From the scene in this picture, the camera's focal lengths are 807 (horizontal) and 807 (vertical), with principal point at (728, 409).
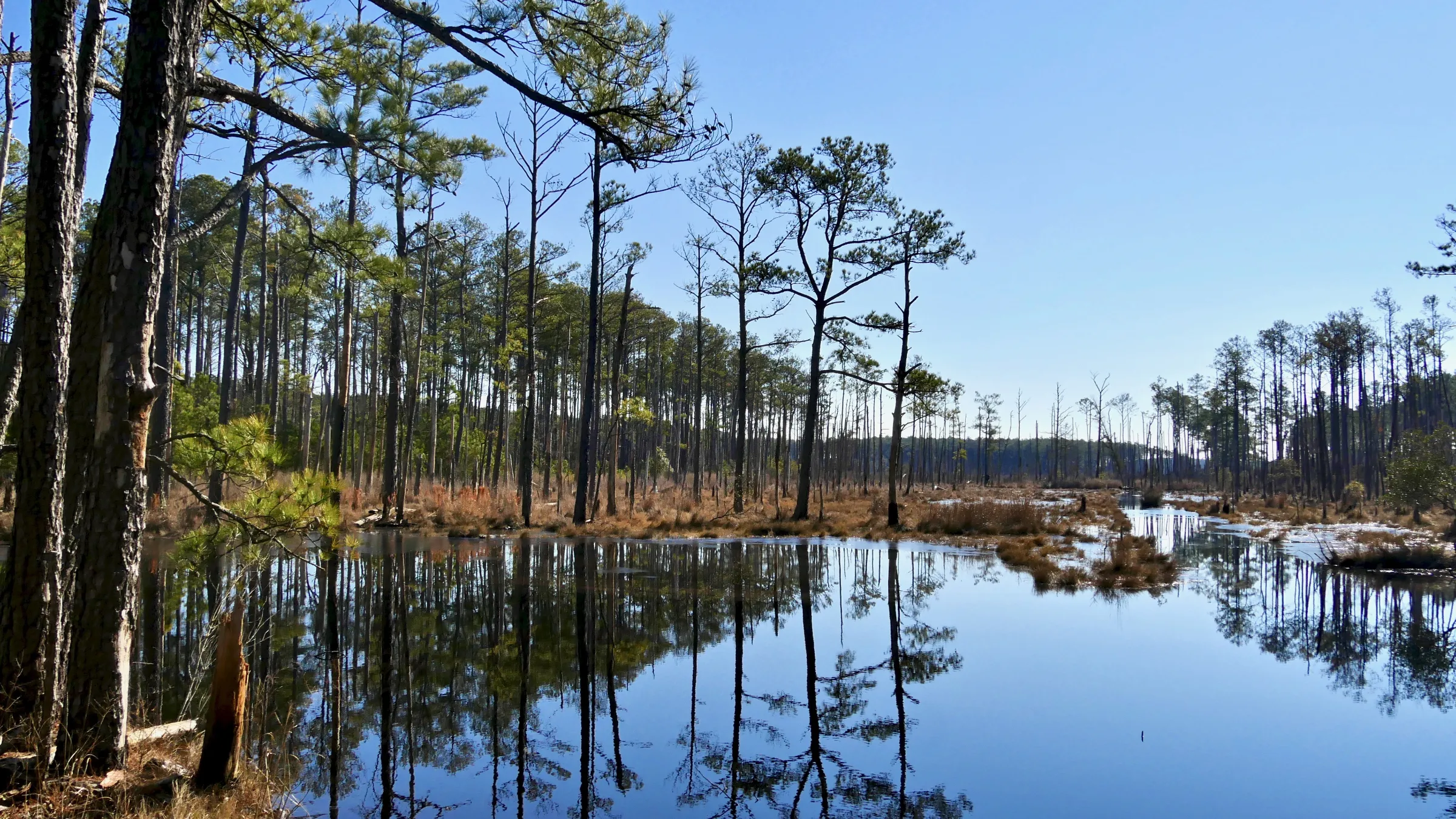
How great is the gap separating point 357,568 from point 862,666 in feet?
31.0

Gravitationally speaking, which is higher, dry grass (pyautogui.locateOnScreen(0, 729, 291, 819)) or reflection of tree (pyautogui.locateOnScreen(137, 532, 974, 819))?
dry grass (pyautogui.locateOnScreen(0, 729, 291, 819))

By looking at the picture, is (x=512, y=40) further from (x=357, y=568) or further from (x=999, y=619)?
(x=357, y=568)

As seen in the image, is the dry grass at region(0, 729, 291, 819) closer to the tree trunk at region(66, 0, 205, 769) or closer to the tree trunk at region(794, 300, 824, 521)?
the tree trunk at region(66, 0, 205, 769)

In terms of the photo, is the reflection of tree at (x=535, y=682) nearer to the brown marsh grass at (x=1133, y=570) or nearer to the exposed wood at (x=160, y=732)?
the exposed wood at (x=160, y=732)

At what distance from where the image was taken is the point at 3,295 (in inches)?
481

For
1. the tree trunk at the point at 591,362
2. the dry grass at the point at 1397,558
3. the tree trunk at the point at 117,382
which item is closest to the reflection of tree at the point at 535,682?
the tree trunk at the point at 117,382

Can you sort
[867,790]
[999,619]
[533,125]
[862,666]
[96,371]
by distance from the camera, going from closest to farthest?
[96,371], [867,790], [862,666], [999,619], [533,125]

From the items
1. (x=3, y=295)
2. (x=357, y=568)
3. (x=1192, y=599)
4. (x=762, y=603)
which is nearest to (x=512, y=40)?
(x=762, y=603)

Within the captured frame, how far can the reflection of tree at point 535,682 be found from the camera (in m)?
5.03

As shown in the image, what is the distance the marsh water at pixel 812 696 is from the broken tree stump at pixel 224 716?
534mm

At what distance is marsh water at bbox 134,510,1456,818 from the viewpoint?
199 inches

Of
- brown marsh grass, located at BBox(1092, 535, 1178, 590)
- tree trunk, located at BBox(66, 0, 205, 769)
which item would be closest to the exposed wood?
tree trunk, located at BBox(66, 0, 205, 769)

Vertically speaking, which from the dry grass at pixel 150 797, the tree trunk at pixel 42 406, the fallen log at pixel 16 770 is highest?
the tree trunk at pixel 42 406

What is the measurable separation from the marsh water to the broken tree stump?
0.53 meters
